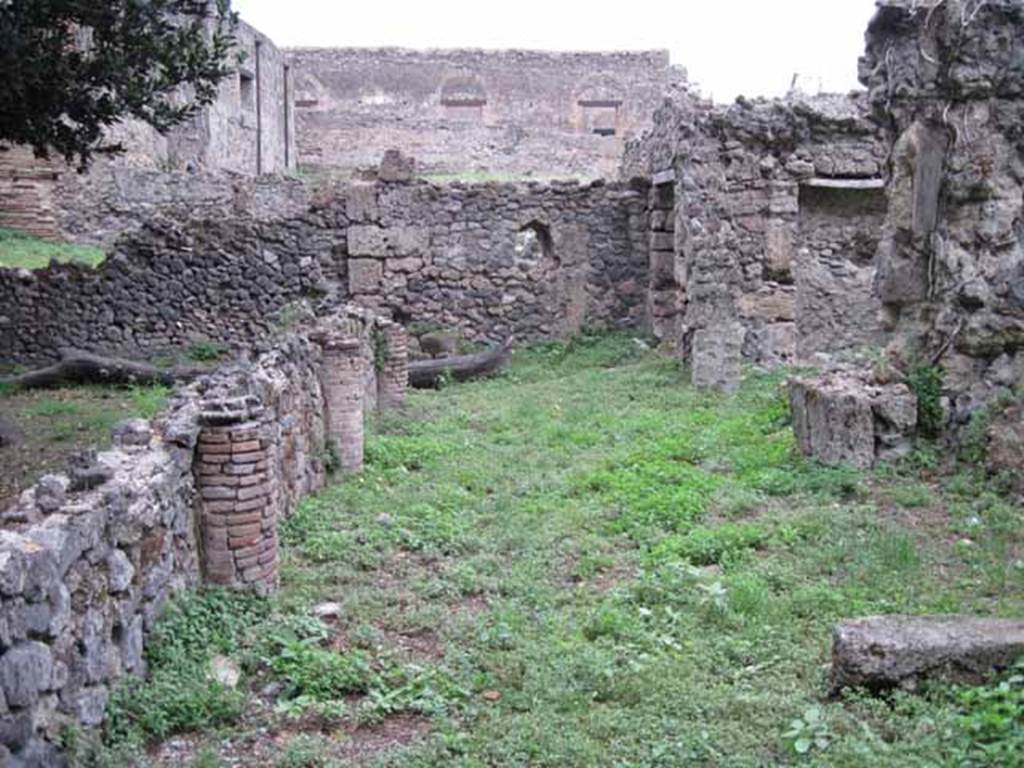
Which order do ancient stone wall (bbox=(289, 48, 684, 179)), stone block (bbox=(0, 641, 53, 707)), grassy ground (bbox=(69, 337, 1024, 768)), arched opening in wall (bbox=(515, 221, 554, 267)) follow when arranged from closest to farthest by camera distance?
1. stone block (bbox=(0, 641, 53, 707))
2. grassy ground (bbox=(69, 337, 1024, 768))
3. arched opening in wall (bbox=(515, 221, 554, 267))
4. ancient stone wall (bbox=(289, 48, 684, 179))

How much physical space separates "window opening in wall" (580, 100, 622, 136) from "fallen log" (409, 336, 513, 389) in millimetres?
20786

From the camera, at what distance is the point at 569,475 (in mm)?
8617

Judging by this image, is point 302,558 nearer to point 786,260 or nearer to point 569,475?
point 569,475

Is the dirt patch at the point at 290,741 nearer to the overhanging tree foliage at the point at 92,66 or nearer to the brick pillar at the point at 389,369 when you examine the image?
the overhanging tree foliage at the point at 92,66

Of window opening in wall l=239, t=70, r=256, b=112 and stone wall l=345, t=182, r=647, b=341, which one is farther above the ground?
window opening in wall l=239, t=70, r=256, b=112

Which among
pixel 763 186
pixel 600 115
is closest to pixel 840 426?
pixel 763 186

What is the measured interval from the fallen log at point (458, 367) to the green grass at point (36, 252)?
21.1 ft

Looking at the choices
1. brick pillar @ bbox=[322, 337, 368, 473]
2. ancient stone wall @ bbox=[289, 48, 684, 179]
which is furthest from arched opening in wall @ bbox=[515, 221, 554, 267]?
ancient stone wall @ bbox=[289, 48, 684, 179]

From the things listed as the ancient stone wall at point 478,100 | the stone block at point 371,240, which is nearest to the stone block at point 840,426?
the stone block at point 371,240

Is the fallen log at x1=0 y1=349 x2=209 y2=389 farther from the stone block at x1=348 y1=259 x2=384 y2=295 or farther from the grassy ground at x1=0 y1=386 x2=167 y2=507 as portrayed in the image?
the stone block at x1=348 y1=259 x2=384 y2=295

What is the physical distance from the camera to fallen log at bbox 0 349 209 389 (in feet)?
40.8

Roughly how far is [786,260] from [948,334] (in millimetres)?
5104

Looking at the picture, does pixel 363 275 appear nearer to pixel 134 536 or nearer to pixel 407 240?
pixel 407 240

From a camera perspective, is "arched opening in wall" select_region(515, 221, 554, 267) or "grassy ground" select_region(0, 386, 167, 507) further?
"arched opening in wall" select_region(515, 221, 554, 267)
